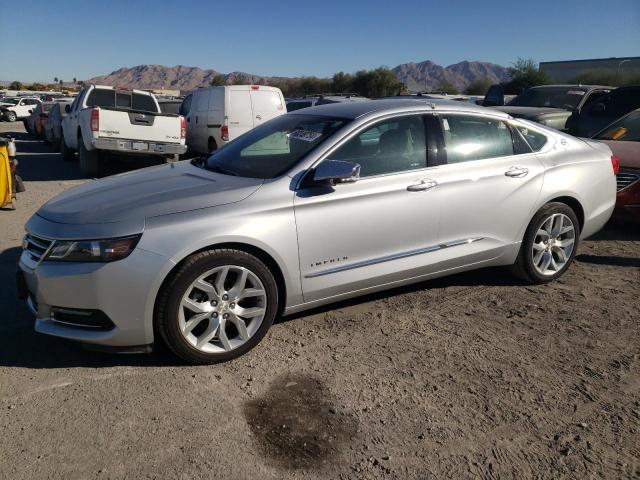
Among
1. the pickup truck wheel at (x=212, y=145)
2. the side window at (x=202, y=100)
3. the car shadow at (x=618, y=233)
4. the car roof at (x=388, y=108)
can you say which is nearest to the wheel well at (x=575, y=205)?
the car roof at (x=388, y=108)

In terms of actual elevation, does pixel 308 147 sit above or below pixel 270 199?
above

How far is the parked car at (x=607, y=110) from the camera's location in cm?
1011

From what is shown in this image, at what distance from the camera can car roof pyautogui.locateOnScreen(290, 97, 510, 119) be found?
166 inches

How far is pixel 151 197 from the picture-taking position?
11.7ft

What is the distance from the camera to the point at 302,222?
364 centimetres

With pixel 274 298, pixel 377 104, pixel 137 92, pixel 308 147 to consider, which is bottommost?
pixel 274 298

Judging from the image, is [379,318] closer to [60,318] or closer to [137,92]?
[60,318]

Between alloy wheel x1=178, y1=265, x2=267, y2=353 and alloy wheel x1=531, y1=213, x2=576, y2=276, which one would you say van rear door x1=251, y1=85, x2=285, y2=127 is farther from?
alloy wheel x1=178, y1=265, x2=267, y2=353

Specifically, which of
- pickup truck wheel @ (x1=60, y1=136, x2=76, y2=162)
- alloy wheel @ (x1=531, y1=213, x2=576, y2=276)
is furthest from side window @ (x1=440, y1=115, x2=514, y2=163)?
pickup truck wheel @ (x1=60, y1=136, x2=76, y2=162)

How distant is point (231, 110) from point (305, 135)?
8.32m

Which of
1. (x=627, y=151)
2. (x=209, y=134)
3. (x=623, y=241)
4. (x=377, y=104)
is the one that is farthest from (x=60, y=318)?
(x=209, y=134)

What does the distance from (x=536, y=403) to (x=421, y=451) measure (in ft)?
2.72

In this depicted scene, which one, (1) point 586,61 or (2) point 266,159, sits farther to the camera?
(1) point 586,61

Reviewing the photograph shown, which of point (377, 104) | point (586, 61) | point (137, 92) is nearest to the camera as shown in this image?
point (377, 104)
